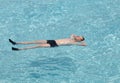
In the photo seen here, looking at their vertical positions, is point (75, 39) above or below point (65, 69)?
above

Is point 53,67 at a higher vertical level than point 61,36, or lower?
lower

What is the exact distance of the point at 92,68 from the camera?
7.96m

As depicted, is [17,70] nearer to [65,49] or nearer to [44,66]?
[44,66]

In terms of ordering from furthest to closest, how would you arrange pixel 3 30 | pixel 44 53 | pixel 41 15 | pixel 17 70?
pixel 41 15 → pixel 3 30 → pixel 44 53 → pixel 17 70

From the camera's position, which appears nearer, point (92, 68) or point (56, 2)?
point (92, 68)

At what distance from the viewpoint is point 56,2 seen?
1070cm

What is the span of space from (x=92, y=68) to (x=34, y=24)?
8.39 ft

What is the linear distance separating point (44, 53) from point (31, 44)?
0.49 meters

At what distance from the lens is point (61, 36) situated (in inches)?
360

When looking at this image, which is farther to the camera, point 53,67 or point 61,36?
point 61,36

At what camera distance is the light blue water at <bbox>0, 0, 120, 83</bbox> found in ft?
25.6

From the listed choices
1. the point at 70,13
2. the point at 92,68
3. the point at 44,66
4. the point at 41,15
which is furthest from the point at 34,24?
the point at 92,68

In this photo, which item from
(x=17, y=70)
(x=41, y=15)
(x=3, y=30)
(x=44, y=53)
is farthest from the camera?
(x=41, y=15)

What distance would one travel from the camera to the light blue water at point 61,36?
7.80m
